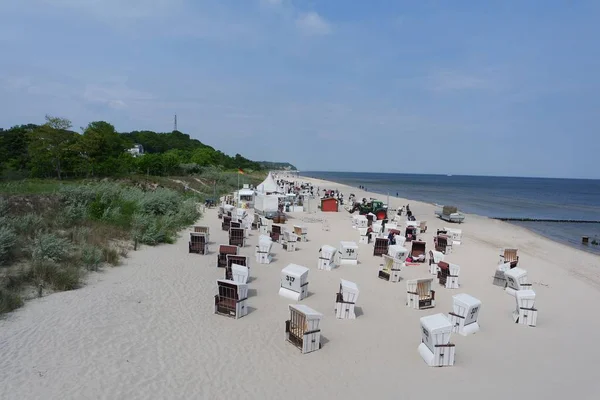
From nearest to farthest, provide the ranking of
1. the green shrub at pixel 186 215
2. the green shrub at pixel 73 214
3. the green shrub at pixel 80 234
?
1. the green shrub at pixel 80 234
2. the green shrub at pixel 73 214
3. the green shrub at pixel 186 215

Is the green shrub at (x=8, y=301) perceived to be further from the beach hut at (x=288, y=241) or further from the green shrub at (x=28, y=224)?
the beach hut at (x=288, y=241)

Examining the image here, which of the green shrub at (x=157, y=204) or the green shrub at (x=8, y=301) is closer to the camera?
the green shrub at (x=8, y=301)

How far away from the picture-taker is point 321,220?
27.4m

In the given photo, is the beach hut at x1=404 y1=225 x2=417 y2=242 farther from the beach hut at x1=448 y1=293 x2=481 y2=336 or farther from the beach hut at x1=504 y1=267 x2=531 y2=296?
the beach hut at x1=448 y1=293 x2=481 y2=336

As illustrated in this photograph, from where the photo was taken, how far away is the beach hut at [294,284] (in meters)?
10.4

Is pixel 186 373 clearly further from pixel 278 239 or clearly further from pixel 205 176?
pixel 205 176

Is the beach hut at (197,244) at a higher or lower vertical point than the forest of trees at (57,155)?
lower

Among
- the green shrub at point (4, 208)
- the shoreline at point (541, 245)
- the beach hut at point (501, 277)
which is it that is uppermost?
the green shrub at point (4, 208)

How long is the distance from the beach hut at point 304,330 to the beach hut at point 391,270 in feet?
18.2

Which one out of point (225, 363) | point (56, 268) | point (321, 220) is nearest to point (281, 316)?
point (225, 363)

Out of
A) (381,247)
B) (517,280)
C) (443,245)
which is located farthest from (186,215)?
(517,280)

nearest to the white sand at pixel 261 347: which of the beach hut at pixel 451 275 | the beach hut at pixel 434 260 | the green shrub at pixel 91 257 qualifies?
the beach hut at pixel 451 275

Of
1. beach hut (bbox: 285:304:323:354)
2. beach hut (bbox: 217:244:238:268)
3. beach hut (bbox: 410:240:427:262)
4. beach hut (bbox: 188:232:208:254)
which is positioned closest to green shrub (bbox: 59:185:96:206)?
beach hut (bbox: 188:232:208:254)

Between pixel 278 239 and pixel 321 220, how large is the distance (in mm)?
9465
